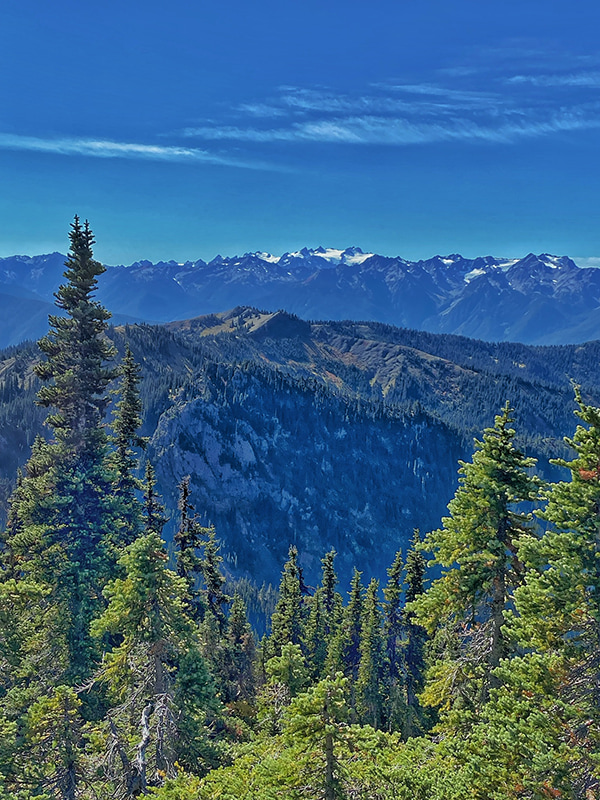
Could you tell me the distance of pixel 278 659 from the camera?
2620cm

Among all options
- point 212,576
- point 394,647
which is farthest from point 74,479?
point 394,647

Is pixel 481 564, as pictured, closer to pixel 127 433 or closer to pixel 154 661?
pixel 154 661

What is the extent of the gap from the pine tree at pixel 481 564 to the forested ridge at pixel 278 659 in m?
0.06

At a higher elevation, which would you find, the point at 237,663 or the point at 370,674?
the point at 237,663

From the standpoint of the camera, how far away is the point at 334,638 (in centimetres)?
5894

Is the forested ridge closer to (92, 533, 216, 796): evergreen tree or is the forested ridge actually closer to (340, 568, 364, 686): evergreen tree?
(92, 533, 216, 796): evergreen tree

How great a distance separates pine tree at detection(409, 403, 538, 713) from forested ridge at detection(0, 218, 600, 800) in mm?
58

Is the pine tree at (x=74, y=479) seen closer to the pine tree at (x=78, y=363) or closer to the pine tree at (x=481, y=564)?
the pine tree at (x=78, y=363)

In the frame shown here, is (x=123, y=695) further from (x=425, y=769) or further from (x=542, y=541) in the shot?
(x=542, y=541)

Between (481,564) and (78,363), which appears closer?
(481,564)

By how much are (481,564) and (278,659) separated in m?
13.9

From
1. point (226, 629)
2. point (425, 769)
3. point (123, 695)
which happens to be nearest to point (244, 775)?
point (425, 769)

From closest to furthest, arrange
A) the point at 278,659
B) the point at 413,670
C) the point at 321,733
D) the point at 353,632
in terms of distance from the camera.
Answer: the point at 321,733 < the point at 278,659 < the point at 413,670 < the point at 353,632

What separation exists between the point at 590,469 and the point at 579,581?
2642 millimetres
